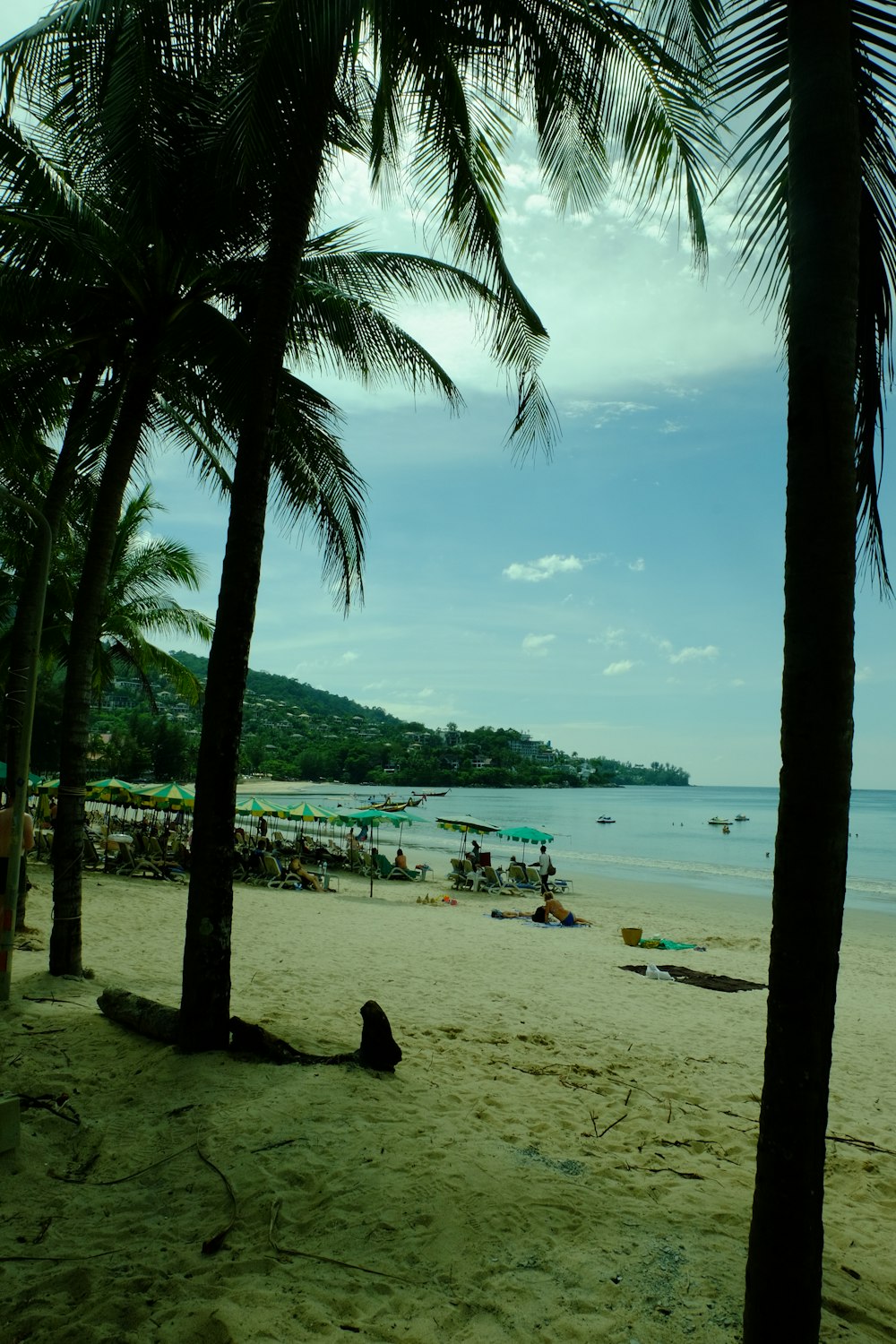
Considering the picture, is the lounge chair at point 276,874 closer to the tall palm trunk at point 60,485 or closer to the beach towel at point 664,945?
the beach towel at point 664,945

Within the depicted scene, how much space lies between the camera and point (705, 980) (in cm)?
1048

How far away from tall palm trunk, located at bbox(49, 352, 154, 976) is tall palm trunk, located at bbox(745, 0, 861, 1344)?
5877mm

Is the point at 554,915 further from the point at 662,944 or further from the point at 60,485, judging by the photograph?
the point at 60,485

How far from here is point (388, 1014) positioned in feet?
23.4

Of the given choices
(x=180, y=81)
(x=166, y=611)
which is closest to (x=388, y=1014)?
(x=180, y=81)

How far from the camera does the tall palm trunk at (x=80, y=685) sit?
677cm

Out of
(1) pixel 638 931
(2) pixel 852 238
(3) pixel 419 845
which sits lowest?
(3) pixel 419 845

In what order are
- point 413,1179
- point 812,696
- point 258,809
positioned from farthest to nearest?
point 258,809, point 413,1179, point 812,696

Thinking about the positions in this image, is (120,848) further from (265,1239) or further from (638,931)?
(265,1239)

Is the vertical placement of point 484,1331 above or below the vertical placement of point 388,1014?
above

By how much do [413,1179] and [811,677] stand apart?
274cm

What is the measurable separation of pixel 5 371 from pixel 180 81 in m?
3.38

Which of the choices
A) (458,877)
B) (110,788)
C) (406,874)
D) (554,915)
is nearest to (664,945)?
(554,915)

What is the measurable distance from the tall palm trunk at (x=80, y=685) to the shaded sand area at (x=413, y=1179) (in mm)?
473
